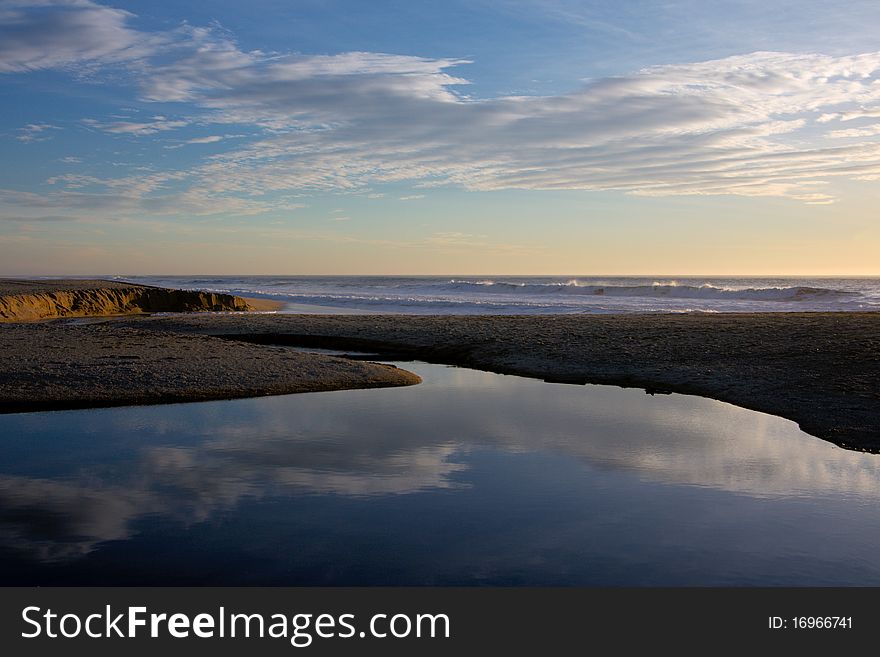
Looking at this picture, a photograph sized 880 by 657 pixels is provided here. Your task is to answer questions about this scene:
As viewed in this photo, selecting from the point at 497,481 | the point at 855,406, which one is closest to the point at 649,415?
the point at 855,406

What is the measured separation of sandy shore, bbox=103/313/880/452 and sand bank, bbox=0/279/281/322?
1072cm

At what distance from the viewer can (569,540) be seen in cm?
848

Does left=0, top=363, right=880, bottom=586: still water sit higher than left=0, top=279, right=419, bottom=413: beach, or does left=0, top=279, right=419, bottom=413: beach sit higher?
left=0, top=279, right=419, bottom=413: beach

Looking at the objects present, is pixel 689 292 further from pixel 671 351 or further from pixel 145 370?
pixel 145 370

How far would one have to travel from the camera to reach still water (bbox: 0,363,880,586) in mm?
7664

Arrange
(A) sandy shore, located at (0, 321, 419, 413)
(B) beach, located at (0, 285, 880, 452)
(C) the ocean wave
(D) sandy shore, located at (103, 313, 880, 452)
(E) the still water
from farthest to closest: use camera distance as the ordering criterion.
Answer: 1. (C) the ocean wave
2. (A) sandy shore, located at (0, 321, 419, 413)
3. (B) beach, located at (0, 285, 880, 452)
4. (D) sandy shore, located at (103, 313, 880, 452)
5. (E) the still water

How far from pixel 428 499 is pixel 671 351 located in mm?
16093

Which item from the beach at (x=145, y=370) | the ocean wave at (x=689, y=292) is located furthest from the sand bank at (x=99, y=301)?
the ocean wave at (x=689, y=292)

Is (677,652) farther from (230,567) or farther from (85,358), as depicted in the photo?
(85,358)

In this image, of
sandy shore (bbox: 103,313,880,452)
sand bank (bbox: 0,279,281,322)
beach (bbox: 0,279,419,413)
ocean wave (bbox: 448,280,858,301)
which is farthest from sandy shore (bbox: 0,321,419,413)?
ocean wave (bbox: 448,280,858,301)

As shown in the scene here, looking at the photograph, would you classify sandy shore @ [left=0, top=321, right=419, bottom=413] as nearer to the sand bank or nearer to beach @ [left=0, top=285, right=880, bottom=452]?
beach @ [left=0, top=285, right=880, bottom=452]

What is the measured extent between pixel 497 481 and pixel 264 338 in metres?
21.7

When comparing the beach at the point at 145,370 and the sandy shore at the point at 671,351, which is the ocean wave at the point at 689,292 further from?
the beach at the point at 145,370

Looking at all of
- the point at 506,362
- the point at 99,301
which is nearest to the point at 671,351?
the point at 506,362
